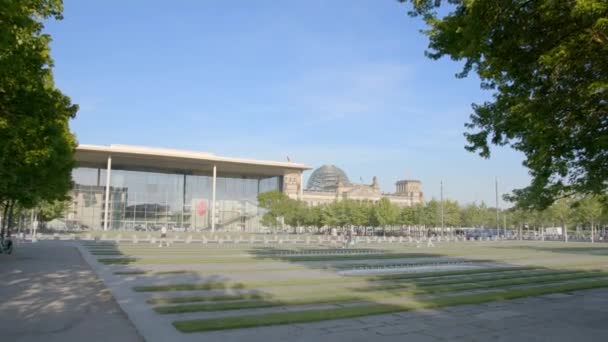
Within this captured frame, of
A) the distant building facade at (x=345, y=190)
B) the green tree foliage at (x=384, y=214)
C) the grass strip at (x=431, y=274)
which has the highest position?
the distant building facade at (x=345, y=190)

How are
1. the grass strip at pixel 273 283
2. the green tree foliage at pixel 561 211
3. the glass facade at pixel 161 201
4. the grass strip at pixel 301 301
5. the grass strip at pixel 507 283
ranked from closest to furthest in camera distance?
the grass strip at pixel 301 301
the grass strip at pixel 273 283
the grass strip at pixel 507 283
the green tree foliage at pixel 561 211
the glass facade at pixel 161 201

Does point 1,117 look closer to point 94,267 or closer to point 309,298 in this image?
point 94,267

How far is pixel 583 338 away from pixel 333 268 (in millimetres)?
13854

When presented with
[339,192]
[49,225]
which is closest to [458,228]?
[339,192]

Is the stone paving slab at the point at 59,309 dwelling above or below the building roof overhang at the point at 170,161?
below

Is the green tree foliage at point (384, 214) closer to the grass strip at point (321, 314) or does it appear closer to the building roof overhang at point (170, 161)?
the building roof overhang at point (170, 161)

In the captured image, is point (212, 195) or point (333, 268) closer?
point (333, 268)

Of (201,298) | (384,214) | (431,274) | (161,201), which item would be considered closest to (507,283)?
(431,274)

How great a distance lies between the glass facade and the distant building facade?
129 ft

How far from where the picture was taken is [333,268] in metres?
22.0

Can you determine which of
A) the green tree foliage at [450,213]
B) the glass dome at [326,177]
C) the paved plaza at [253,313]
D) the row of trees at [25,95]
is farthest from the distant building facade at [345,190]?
the paved plaza at [253,313]

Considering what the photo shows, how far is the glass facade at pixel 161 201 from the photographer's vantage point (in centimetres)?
8800

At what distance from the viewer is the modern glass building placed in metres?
87.4

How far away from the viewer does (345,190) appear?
150 meters
